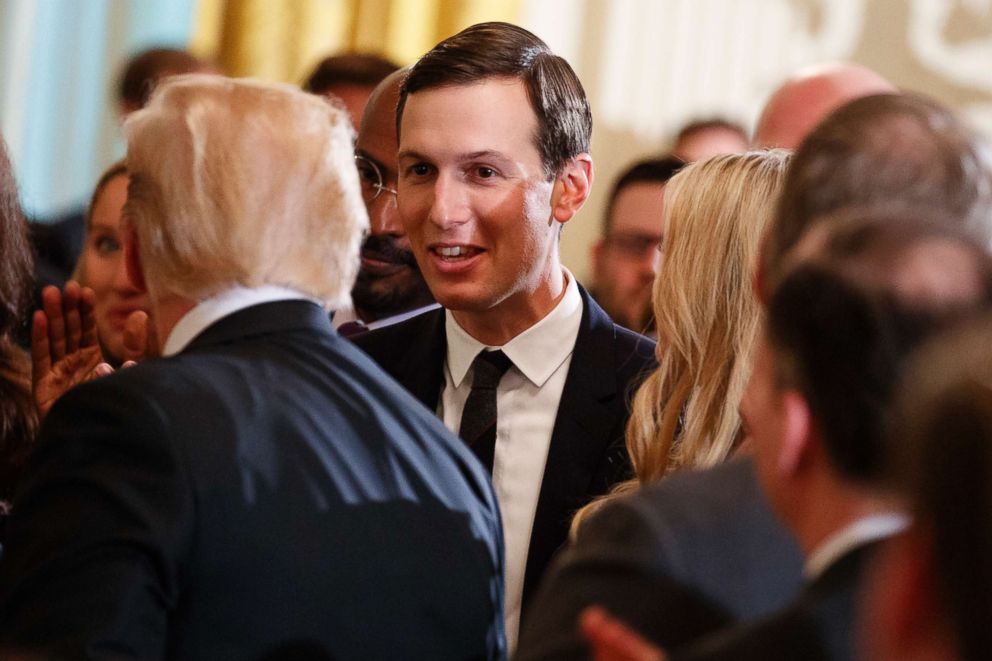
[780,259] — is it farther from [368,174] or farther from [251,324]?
[368,174]

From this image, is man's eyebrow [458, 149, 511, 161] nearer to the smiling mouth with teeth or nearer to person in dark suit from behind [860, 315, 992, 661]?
the smiling mouth with teeth

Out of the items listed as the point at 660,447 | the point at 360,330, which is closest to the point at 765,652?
the point at 660,447

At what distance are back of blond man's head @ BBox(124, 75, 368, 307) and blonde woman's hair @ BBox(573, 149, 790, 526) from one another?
1.96 feet

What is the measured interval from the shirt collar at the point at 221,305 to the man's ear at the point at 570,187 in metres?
0.92

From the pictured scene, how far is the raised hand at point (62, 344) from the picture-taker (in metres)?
2.64

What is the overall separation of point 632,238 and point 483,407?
1.84 m

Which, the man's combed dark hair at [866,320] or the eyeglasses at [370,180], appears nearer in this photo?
the man's combed dark hair at [866,320]

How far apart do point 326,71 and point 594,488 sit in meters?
1.93

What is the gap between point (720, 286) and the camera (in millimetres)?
2279

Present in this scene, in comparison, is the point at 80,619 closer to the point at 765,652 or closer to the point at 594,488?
the point at 765,652

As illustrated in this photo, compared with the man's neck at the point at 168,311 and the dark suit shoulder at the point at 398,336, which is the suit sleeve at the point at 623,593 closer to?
the man's neck at the point at 168,311

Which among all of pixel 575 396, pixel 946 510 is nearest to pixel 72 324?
pixel 575 396

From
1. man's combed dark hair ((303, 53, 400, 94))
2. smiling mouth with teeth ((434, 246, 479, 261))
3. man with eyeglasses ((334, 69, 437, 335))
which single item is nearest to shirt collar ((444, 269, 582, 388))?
smiling mouth with teeth ((434, 246, 479, 261))

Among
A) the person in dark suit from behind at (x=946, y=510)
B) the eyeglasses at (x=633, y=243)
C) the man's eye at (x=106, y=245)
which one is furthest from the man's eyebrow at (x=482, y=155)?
the eyeglasses at (x=633, y=243)
